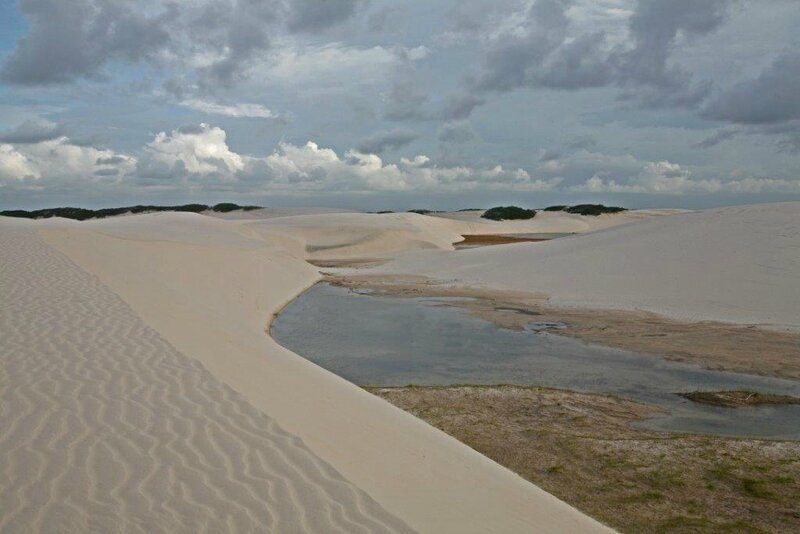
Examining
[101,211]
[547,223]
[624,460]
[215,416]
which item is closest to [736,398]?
[624,460]

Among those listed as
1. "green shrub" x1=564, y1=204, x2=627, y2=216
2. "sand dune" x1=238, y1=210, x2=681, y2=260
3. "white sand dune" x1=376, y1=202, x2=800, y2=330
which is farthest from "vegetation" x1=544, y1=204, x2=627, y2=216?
"white sand dune" x1=376, y1=202, x2=800, y2=330

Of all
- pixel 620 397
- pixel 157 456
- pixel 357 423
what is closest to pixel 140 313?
pixel 357 423

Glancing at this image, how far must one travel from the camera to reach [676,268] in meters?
20.8

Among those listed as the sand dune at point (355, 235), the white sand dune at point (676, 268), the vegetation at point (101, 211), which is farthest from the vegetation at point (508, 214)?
the white sand dune at point (676, 268)

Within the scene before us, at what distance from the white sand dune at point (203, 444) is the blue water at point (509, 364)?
5.55 feet

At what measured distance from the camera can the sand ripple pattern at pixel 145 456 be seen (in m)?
4.27

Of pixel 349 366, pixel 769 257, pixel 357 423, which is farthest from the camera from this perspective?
pixel 769 257

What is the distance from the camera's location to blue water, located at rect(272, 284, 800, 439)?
8.80m

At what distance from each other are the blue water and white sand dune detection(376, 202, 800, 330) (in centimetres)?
460

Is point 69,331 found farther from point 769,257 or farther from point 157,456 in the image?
point 769,257

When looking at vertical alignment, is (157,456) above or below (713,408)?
above

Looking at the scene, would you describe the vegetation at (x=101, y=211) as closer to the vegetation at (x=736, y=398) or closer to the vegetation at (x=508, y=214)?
the vegetation at (x=508, y=214)

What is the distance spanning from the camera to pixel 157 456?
522 cm

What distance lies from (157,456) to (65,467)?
65 centimetres
